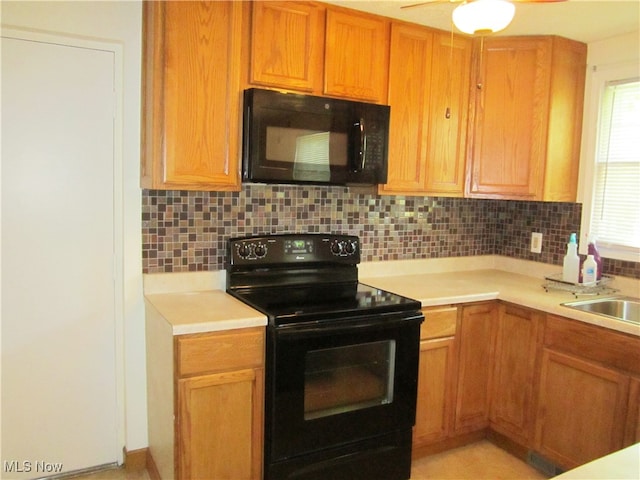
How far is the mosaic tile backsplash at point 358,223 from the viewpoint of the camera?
7.69ft

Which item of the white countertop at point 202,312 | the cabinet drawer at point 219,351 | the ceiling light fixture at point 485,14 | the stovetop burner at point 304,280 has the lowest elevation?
the cabinet drawer at point 219,351

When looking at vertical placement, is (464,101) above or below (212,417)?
above

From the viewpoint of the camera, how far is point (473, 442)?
2695 millimetres

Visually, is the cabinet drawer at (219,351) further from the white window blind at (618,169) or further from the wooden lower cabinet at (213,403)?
the white window blind at (618,169)

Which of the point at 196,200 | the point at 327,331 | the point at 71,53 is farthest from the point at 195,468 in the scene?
the point at 71,53

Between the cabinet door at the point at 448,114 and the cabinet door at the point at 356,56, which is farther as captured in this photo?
the cabinet door at the point at 448,114

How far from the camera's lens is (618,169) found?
8.81 feet

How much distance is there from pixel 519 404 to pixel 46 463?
7.49 ft

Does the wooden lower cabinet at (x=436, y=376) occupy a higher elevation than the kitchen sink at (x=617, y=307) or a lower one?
lower

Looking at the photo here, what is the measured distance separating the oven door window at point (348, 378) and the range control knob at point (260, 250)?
610 millimetres

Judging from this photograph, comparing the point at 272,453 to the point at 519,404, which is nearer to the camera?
the point at 272,453

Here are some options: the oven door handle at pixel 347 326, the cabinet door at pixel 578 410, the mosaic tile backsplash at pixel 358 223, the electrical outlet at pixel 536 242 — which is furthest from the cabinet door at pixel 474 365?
the electrical outlet at pixel 536 242

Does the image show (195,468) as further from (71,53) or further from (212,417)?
(71,53)

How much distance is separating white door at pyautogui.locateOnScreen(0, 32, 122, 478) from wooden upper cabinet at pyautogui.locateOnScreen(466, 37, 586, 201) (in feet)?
6.22
